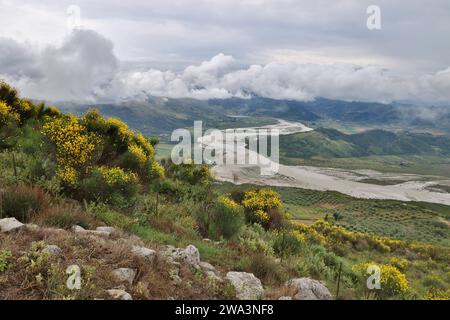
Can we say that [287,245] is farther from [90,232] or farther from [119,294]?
[119,294]

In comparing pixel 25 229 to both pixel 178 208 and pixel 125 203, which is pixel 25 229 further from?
pixel 178 208

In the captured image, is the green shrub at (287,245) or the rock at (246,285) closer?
the rock at (246,285)

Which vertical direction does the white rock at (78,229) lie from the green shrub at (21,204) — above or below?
below

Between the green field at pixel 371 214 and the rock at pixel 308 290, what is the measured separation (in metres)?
42.9

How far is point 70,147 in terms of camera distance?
1039 centimetres

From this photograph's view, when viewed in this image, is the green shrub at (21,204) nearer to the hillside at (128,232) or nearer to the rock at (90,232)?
the hillside at (128,232)

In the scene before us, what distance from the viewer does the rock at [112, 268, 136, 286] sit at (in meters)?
5.38

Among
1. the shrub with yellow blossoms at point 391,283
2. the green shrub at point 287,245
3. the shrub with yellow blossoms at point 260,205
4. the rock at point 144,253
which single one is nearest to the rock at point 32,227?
the rock at point 144,253

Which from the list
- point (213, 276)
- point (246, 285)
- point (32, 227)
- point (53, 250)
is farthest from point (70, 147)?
point (246, 285)

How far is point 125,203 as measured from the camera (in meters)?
10.2

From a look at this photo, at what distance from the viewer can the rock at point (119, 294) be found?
4.89 m
